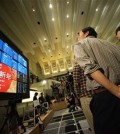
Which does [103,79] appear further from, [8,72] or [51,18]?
[51,18]

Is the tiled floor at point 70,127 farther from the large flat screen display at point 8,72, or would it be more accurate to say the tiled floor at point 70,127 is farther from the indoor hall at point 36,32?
the large flat screen display at point 8,72

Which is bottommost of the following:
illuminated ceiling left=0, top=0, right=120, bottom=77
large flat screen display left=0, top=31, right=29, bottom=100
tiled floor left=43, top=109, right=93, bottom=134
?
tiled floor left=43, top=109, right=93, bottom=134

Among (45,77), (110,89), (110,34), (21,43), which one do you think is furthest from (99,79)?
(45,77)

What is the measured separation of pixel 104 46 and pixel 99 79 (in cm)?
29

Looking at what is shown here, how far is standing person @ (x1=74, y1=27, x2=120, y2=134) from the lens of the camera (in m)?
0.80

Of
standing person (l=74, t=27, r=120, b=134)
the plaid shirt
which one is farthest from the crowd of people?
the plaid shirt

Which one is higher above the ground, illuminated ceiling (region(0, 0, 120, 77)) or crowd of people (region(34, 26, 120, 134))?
illuminated ceiling (region(0, 0, 120, 77))

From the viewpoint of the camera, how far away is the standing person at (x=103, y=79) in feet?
2.63

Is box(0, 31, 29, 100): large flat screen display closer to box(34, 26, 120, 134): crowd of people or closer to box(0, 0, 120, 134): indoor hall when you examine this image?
box(0, 0, 120, 134): indoor hall

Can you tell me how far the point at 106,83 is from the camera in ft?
2.69

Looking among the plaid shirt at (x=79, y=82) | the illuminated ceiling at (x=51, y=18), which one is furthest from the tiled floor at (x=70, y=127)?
the illuminated ceiling at (x=51, y=18)

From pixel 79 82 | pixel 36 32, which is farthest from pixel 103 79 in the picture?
pixel 36 32

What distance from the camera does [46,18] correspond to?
8.77 metres

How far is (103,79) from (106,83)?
28 mm
